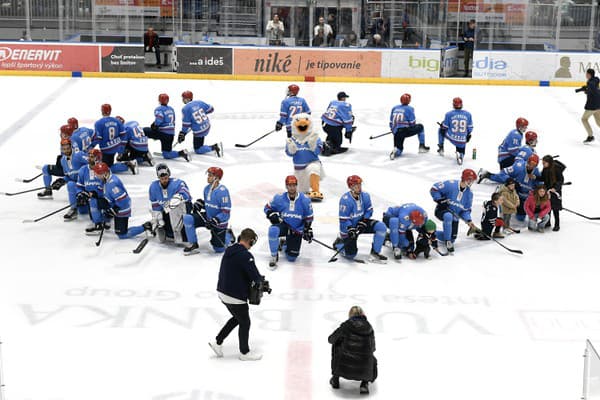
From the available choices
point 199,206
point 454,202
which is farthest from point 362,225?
point 199,206

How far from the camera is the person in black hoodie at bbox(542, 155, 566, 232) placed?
12539 millimetres

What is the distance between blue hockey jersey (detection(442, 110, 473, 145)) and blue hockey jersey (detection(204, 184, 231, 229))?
19.4ft

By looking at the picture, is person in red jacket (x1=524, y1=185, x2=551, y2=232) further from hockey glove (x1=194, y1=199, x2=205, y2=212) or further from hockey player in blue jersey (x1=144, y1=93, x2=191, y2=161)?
hockey player in blue jersey (x1=144, y1=93, x2=191, y2=161)

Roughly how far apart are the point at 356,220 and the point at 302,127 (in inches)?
99.8

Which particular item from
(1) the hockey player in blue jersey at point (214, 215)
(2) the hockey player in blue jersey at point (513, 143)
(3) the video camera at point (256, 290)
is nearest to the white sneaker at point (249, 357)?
(3) the video camera at point (256, 290)

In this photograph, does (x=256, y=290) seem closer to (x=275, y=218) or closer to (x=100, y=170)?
(x=275, y=218)

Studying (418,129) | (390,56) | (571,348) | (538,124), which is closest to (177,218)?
(571,348)

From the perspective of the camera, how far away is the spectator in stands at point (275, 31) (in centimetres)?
2627

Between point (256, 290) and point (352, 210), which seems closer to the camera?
point (256, 290)

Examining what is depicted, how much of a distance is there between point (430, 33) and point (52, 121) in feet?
38.0

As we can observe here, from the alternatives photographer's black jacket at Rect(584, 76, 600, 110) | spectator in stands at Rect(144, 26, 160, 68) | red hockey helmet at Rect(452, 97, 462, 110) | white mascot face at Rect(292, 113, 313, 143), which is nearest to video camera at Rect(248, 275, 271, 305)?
white mascot face at Rect(292, 113, 313, 143)

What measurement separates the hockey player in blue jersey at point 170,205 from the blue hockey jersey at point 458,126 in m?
5.93

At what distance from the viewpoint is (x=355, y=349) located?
25.1 feet

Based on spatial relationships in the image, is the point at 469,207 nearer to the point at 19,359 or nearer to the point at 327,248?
the point at 327,248
